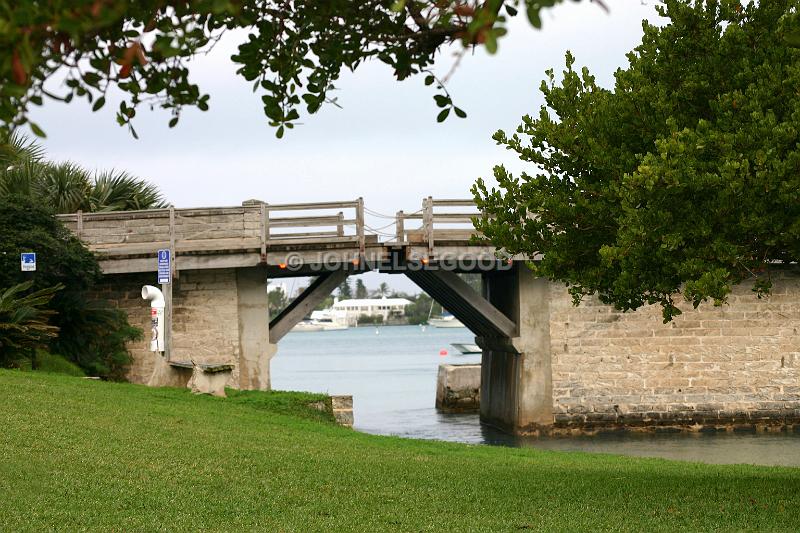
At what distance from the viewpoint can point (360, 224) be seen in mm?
23828

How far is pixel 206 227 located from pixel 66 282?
10.2ft

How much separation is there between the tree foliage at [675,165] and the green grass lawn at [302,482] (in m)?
2.05

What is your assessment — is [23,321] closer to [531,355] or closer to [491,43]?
[531,355]

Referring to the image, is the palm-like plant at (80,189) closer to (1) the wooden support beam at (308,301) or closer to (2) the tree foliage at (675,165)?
(1) the wooden support beam at (308,301)

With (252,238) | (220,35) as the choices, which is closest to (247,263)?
(252,238)

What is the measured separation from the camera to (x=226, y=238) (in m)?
23.8

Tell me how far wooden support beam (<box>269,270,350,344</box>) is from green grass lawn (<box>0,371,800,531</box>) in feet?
26.3

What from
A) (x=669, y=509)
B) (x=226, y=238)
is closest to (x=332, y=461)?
(x=669, y=509)

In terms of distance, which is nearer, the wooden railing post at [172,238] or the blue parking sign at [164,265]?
the blue parking sign at [164,265]

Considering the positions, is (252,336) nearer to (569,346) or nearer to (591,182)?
(569,346)

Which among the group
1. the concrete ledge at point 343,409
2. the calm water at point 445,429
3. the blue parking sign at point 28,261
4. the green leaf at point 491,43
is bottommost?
the calm water at point 445,429

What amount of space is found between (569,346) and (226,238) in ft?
26.5

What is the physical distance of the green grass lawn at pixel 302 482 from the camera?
29.8 ft

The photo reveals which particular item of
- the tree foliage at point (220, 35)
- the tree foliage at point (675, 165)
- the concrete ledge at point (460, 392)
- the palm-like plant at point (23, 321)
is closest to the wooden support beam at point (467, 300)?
the palm-like plant at point (23, 321)
